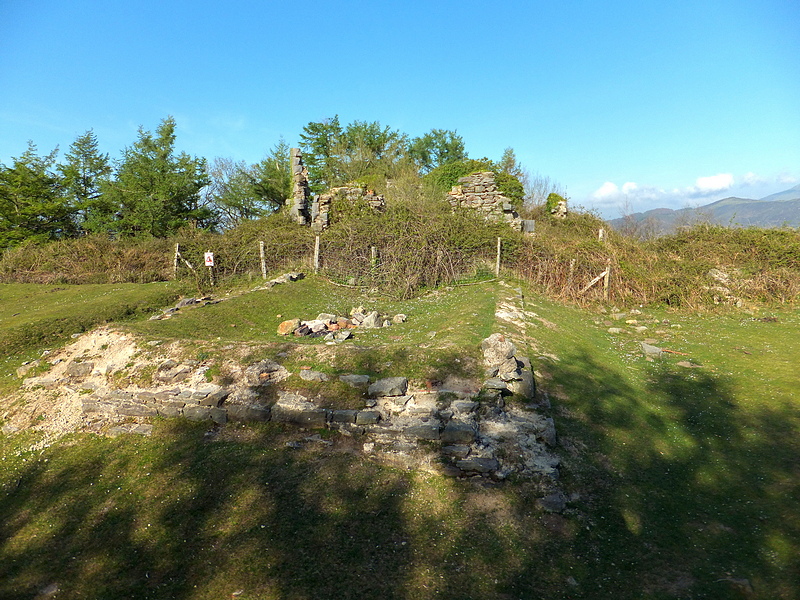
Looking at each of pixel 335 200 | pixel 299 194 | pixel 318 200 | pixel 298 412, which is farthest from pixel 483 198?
pixel 298 412

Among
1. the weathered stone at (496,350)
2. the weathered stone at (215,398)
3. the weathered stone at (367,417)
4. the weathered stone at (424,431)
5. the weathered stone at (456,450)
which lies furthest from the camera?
the weathered stone at (496,350)

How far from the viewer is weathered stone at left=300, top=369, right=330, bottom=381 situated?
7.75 m

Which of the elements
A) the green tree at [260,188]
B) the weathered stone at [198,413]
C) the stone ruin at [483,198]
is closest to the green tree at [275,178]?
the green tree at [260,188]

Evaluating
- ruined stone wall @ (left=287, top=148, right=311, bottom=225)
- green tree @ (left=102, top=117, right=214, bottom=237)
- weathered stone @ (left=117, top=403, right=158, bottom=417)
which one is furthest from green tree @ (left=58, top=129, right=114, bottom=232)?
weathered stone @ (left=117, top=403, right=158, bottom=417)

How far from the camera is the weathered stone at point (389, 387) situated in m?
7.26

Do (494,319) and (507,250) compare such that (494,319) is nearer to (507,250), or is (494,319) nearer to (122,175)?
(507,250)

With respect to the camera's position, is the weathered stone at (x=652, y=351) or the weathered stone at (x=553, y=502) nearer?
the weathered stone at (x=553, y=502)

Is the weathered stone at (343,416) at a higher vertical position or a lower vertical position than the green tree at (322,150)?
lower

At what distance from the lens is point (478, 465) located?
19.8 ft

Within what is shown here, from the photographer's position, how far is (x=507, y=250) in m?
17.9

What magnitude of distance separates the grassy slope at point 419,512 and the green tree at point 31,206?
79.0 ft

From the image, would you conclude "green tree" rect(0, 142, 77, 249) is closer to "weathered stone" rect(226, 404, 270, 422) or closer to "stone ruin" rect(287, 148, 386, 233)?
"stone ruin" rect(287, 148, 386, 233)

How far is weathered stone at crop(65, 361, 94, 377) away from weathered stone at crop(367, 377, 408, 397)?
19.4ft

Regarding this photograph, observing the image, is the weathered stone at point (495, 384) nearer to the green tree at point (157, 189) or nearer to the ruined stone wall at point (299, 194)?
the ruined stone wall at point (299, 194)
